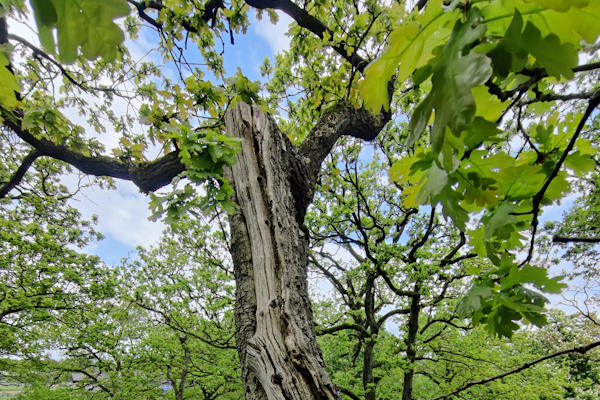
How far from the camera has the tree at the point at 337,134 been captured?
380mm

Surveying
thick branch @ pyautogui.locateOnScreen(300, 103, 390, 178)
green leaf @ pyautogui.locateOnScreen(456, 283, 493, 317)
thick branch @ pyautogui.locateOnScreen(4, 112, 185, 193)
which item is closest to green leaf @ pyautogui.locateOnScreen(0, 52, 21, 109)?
green leaf @ pyautogui.locateOnScreen(456, 283, 493, 317)

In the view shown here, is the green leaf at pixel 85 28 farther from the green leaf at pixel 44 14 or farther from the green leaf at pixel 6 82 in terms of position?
the green leaf at pixel 6 82

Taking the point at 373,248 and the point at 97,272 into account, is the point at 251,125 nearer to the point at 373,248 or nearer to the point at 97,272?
the point at 373,248

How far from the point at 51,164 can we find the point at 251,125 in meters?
6.73

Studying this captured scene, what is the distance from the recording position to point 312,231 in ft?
23.9

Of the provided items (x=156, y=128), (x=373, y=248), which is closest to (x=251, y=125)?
(x=156, y=128)

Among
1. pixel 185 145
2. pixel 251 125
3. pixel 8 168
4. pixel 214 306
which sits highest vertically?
pixel 8 168

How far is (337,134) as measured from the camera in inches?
103

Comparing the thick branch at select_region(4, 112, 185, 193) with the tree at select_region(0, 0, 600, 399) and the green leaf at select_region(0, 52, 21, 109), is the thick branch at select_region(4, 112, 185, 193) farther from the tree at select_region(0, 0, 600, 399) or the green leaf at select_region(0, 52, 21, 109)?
the green leaf at select_region(0, 52, 21, 109)

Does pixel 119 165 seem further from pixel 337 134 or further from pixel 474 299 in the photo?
pixel 474 299

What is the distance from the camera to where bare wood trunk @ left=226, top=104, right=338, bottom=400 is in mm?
1112

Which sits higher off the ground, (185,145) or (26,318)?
(26,318)

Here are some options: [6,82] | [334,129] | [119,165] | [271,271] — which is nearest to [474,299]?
[271,271]

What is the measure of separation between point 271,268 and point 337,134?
5.43 feet
